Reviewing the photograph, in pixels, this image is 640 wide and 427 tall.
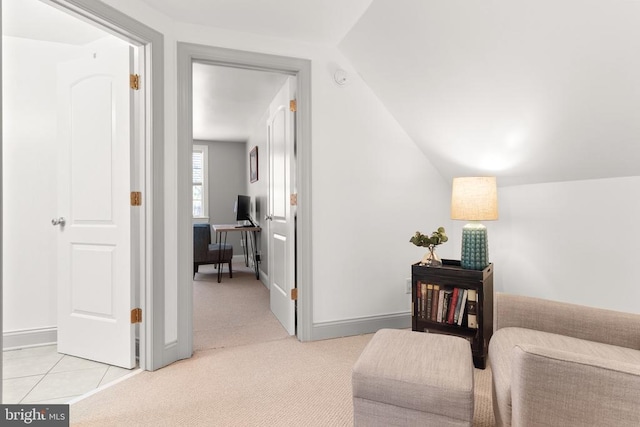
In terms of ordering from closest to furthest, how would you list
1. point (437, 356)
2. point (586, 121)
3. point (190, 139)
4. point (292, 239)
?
1. point (437, 356)
2. point (586, 121)
3. point (190, 139)
4. point (292, 239)

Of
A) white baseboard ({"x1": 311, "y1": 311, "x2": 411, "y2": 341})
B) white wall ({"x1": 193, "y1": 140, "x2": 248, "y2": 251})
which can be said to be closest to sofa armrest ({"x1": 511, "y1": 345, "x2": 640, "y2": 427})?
white baseboard ({"x1": 311, "y1": 311, "x2": 411, "y2": 341})

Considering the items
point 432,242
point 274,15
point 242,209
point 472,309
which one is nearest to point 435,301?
point 472,309

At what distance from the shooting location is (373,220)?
2.93 metres

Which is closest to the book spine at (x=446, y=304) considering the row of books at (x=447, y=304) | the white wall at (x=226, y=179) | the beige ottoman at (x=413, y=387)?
the row of books at (x=447, y=304)

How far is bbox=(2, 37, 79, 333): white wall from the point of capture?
2.66 metres

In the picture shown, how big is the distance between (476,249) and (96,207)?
257 centimetres

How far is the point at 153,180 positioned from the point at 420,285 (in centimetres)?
192

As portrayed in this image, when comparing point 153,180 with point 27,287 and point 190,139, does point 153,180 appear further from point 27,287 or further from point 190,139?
point 27,287

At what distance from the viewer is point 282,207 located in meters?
3.11

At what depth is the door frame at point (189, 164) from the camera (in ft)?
7.84

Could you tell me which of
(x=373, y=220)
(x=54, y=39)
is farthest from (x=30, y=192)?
(x=373, y=220)

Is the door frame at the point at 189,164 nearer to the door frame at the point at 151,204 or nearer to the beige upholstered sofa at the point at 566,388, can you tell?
the door frame at the point at 151,204

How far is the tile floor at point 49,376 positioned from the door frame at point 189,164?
1.68 ft

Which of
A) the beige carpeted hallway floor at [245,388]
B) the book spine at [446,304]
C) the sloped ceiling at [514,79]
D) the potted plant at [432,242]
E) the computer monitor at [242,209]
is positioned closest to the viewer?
the sloped ceiling at [514,79]
